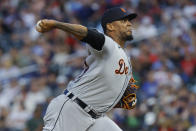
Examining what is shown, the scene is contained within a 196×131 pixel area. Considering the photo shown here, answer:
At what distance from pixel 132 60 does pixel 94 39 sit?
6142 mm

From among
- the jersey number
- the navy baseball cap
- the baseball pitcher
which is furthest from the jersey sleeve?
the navy baseball cap

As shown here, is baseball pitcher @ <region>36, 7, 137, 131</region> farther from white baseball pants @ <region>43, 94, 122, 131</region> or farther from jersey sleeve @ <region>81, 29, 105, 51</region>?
jersey sleeve @ <region>81, 29, 105, 51</region>

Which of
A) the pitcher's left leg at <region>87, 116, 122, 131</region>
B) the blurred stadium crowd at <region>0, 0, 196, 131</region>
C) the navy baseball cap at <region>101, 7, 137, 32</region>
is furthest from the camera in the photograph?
the blurred stadium crowd at <region>0, 0, 196, 131</region>

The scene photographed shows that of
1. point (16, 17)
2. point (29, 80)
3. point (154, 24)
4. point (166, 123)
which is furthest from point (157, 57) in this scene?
point (16, 17)

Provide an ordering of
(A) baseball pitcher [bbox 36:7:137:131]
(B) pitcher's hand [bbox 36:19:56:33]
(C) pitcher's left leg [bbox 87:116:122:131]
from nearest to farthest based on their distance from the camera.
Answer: (B) pitcher's hand [bbox 36:19:56:33]
(A) baseball pitcher [bbox 36:7:137:131]
(C) pitcher's left leg [bbox 87:116:122:131]

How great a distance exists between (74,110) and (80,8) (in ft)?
28.1

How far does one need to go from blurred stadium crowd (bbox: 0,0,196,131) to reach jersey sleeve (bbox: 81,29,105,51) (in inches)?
189

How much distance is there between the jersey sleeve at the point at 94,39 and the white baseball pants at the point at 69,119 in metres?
0.76

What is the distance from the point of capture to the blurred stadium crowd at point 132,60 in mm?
9828

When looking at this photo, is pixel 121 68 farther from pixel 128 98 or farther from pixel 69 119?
pixel 69 119

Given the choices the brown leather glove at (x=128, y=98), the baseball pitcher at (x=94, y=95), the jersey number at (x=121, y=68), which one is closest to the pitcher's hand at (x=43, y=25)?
the baseball pitcher at (x=94, y=95)

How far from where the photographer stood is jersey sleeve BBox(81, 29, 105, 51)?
15.6 ft

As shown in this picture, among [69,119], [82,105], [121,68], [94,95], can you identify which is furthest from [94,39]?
[69,119]

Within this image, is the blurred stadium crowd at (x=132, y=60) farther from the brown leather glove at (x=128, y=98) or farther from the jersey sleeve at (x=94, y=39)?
the jersey sleeve at (x=94, y=39)
